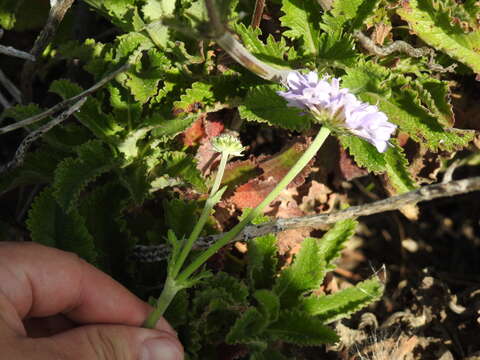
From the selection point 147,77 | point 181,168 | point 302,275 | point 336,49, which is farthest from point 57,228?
point 336,49

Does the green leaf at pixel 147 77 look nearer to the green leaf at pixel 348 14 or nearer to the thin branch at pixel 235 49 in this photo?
the thin branch at pixel 235 49

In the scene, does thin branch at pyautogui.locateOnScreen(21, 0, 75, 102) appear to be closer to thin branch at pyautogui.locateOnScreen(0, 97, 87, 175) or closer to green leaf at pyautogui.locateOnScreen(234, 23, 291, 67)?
thin branch at pyautogui.locateOnScreen(0, 97, 87, 175)

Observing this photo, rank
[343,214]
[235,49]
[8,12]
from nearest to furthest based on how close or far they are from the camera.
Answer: [235,49], [343,214], [8,12]

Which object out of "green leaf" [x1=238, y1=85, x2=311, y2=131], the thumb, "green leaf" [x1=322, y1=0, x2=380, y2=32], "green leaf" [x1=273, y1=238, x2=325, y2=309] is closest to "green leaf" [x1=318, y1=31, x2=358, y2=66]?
"green leaf" [x1=322, y1=0, x2=380, y2=32]

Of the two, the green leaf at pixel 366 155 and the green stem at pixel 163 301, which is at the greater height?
the green leaf at pixel 366 155

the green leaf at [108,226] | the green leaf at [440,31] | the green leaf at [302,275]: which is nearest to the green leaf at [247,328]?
the green leaf at [302,275]

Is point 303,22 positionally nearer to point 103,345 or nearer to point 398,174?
point 398,174
